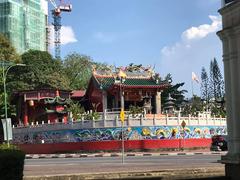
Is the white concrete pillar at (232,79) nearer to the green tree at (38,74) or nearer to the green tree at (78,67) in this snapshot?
the green tree at (38,74)

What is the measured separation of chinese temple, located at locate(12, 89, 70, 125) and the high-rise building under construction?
44.7 meters

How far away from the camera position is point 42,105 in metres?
67.1

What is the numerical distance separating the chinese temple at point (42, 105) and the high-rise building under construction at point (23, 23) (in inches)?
1760

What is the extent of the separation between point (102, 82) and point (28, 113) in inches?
535

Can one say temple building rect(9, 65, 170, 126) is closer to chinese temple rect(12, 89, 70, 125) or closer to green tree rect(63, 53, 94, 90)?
chinese temple rect(12, 89, 70, 125)

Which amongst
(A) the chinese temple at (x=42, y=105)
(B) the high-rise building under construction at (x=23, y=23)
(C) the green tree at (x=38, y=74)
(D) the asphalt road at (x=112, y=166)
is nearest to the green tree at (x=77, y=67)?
(C) the green tree at (x=38, y=74)

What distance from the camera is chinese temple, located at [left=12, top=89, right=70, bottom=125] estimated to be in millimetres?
64062

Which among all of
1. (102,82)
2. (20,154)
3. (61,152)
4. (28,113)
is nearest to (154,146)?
(61,152)

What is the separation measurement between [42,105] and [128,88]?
1445 cm

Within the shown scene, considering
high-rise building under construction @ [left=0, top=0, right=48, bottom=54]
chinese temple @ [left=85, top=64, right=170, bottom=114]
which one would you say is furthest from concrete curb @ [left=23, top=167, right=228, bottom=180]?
high-rise building under construction @ [left=0, top=0, right=48, bottom=54]

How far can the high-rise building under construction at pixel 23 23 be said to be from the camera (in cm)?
11031

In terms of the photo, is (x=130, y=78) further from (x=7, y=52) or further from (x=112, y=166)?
(x=112, y=166)

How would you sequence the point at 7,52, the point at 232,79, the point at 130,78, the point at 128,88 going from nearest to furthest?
1. the point at 232,79
2. the point at 128,88
3. the point at 130,78
4. the point at 7,52

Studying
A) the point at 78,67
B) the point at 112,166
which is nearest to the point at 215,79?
the point at 78,67
